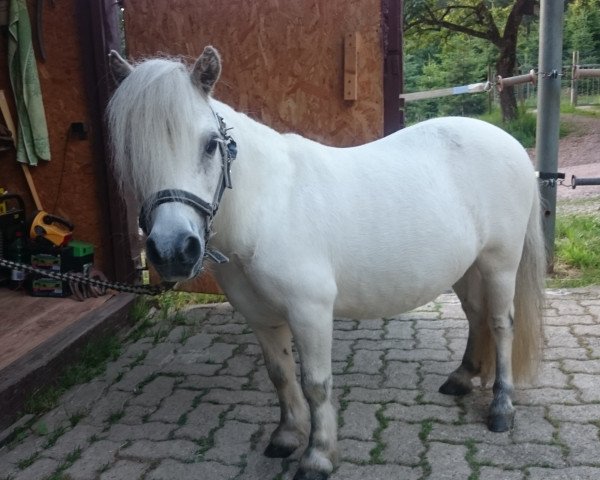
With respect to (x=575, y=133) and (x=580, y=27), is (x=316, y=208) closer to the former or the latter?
(x=575, y=133)

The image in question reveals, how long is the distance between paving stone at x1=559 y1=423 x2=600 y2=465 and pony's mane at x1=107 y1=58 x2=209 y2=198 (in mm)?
2067

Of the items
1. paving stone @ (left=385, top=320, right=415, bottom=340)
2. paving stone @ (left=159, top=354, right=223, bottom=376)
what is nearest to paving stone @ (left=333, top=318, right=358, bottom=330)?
paving stone @ (left=385, top=320, right=415, bottom=340)

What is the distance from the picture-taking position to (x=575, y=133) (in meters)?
16.0

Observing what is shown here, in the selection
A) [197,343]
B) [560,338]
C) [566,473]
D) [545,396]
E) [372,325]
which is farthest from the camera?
[372,325]

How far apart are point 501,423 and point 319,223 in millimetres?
1365

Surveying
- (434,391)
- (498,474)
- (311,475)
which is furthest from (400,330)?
(311,475)

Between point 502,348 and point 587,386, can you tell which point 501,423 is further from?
point 587,386

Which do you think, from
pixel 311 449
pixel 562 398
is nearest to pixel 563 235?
pixel 562 398

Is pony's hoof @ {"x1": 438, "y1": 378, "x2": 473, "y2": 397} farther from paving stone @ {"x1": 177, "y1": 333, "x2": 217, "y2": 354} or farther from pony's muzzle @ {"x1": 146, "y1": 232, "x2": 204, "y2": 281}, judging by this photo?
pony's muzzle @ {"x1": 146, "y1": 232, "x2": 204, "y2": 281}

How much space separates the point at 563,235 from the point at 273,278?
4873 mm

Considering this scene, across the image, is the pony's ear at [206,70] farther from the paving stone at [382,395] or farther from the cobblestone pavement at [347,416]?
the paving stone at [382,395]

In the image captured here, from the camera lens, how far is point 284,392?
288 centimetres

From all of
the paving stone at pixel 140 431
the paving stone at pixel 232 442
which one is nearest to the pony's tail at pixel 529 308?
the paving stone at pixel 232 442

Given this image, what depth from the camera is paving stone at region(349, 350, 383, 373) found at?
378cm
